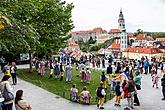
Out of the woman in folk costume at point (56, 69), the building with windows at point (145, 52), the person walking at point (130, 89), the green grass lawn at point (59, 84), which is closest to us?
the person walking at point (130, 89)

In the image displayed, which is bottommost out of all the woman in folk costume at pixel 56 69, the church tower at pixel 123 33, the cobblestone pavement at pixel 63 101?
the cobblestone pavement at pixel 63 101

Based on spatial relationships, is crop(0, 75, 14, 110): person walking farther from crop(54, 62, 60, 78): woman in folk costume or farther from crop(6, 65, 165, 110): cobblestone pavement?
crop(54, 62, 60, 78): woman in folk costume

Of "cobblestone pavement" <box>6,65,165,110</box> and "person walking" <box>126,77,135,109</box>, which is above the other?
"person walking" <box>126,77,135,109</box>

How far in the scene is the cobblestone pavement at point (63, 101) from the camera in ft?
63.7

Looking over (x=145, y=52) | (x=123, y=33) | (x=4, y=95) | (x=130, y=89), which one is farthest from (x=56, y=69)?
(x=123, y=33)

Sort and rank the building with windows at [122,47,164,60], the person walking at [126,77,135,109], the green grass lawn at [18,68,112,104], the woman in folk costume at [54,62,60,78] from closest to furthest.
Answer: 1. the person walking at [126,77,135,109]
2. the green grass lawn at [18,68,112,104]
3. the woman in folk costume at [54,62,60,78]
4. the building with windows at [122,47,164,60]

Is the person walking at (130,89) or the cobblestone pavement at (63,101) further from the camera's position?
the cobblestone pavement at (63,101)

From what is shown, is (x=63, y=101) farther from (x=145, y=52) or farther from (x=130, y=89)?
(x=145, y=52)

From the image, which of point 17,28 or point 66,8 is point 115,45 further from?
point 17,28

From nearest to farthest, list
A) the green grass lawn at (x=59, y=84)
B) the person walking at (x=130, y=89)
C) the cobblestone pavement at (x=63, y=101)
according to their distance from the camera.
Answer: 1. the person walking at (x=130, y=89)
2. the cobblestone pavement at (x=63, y=101)
3. the green grass lawn at (x=59, y=84)

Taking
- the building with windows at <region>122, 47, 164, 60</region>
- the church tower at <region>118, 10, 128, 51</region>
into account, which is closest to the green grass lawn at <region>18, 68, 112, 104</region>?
the building with windows at <region>122, 47, 164, 60</region>

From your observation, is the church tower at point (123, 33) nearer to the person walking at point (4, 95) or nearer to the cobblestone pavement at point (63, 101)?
the cobblestone pavement at point (63, 101)

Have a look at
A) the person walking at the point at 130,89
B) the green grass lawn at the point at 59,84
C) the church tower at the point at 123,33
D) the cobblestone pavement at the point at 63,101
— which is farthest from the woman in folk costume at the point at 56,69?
the church tower at the point at 123,33

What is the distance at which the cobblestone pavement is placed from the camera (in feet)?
Result: 63.7
